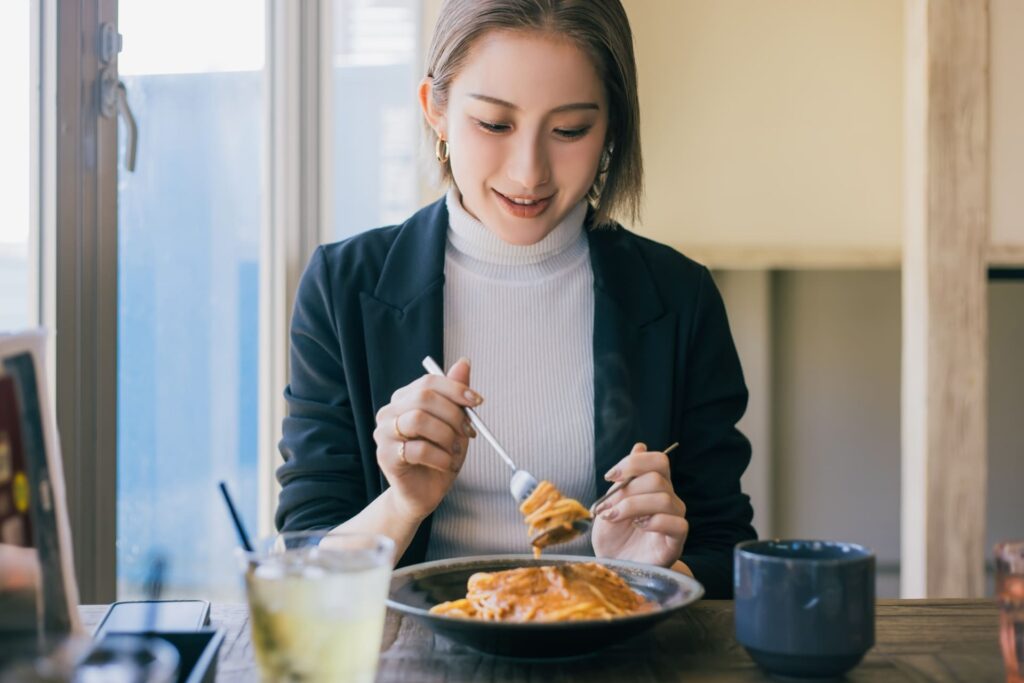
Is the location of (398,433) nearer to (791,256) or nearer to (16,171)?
(16,171)

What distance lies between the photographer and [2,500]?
737mm

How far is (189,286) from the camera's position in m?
2.28

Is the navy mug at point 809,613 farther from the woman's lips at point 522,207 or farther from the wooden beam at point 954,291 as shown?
the wooden beam at point 954,291

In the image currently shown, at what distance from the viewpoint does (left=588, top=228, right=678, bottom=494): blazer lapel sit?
1.51m

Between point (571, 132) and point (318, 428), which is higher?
point (571, 132)

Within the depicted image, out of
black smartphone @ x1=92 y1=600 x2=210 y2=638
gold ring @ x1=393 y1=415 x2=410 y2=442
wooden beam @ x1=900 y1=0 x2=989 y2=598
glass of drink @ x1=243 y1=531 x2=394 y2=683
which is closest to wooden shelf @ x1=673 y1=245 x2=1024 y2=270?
wooden beam @ x1=900 y1=0 x2=989 y2=598

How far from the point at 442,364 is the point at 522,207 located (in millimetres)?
233

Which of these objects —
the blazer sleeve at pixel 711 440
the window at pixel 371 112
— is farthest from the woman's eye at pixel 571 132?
the window at pixel 371 112

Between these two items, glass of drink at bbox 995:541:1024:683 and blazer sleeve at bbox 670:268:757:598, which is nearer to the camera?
glass of drink at bbox 995:541:1024:683

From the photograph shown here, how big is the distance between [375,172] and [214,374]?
0.71 meters

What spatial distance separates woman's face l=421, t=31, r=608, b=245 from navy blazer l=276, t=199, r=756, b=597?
15 centimetres

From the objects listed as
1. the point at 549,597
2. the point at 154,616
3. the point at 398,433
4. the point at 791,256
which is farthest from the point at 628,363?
the point at 791,256

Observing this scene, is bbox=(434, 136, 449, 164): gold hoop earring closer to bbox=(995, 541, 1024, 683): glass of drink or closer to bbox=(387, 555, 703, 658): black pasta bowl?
bbox=(387, 555, 703, 658): black pasta bowl

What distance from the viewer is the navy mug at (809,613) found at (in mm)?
805
